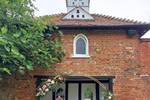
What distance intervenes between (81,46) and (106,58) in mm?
1305

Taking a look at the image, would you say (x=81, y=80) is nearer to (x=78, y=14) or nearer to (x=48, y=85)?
(x=48, y=85)

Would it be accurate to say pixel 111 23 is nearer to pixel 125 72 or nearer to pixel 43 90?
pixel 125 72

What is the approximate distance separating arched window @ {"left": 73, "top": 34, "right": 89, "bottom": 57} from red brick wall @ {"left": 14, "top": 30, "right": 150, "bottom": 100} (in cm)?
17

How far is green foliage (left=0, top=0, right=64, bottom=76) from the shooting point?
1873 centimetres

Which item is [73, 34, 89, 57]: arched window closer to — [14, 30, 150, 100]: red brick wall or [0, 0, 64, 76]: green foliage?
[14, 30, 150, 100]: red brick wall

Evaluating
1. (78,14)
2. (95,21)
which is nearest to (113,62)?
(95,21)

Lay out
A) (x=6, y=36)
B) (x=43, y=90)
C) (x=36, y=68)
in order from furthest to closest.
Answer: (x=36, y=68)
(x=43, y=90)
(x=6, y=36)

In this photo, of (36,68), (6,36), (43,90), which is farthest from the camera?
(36,68)

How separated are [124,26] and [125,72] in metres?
2.15

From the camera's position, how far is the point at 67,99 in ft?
78.7

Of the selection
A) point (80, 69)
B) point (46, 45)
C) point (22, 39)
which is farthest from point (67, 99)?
point (22, 39)

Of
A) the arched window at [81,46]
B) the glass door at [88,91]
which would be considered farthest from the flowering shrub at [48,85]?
the glass door at [88,91]

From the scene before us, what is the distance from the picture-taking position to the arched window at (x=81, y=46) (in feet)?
75.9

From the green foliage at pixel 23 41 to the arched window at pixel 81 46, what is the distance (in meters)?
1.13
